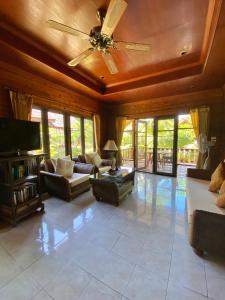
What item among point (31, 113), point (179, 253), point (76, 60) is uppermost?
point (76, 60)

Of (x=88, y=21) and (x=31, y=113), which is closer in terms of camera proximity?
(x=88, y=21)

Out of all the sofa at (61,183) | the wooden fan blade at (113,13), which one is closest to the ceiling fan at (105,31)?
the wooden fan blade at (113,13)

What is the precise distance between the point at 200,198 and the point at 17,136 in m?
3.18

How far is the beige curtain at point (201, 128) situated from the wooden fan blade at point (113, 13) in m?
3.71

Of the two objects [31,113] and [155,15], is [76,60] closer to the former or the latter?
[155,15]

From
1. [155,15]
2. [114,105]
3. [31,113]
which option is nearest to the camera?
[155,15]

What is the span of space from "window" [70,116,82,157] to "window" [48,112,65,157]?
0.39 meters

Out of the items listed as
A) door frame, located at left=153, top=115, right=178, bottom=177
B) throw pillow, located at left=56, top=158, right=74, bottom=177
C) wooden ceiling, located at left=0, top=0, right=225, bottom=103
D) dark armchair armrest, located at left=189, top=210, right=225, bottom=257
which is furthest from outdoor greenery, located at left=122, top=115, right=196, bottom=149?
dark armchair armrest, located at left=189, top=210, right=225, bottom=257

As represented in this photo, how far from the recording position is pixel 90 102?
5.09 metres

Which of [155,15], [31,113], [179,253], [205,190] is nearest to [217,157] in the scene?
[205,190]

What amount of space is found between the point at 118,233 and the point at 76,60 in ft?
9.08

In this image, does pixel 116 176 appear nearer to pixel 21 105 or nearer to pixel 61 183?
pixel 61 183

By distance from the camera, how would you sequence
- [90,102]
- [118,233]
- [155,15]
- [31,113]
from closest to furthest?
[155,15]
[118,233]
[31,113]
[90,102]

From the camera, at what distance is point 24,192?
2.53 m
